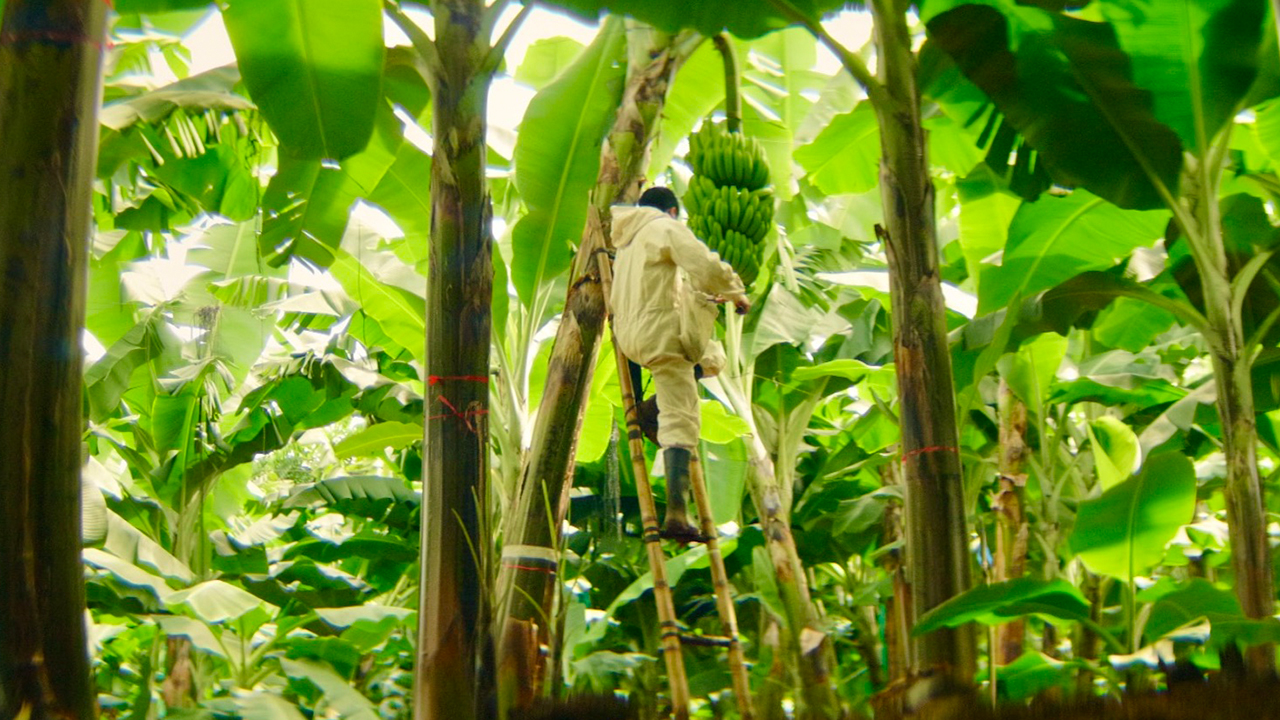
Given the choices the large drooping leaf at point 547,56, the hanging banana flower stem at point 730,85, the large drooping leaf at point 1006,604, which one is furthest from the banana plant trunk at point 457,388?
the large drooping leaf at point 547,56

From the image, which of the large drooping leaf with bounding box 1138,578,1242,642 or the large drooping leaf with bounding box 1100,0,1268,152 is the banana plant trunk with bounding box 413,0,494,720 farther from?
the large drooping leaf with bounding box 1100,0,1268,152


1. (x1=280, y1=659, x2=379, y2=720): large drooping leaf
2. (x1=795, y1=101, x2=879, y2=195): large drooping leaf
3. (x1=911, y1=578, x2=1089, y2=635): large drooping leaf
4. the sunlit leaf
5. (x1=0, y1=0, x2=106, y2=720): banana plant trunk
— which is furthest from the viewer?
the sunlit leaf

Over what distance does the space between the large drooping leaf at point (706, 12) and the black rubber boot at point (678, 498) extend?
120cm

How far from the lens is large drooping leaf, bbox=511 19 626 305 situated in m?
3.89

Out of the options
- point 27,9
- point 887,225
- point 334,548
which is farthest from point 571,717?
point 334,548

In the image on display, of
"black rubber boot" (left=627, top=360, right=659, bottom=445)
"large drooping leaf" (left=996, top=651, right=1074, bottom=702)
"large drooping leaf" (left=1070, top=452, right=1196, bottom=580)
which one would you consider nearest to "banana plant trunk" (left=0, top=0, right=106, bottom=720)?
"black rubber boot" (left=627, top=360, right=659, bottom=445)

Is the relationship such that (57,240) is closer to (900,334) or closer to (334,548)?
(900,334)

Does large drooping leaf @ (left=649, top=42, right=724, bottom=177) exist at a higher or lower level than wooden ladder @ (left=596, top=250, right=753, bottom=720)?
higher

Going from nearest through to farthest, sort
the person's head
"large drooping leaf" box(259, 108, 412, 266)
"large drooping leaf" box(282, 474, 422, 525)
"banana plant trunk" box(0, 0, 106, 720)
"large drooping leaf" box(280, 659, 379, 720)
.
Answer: "banana plant trunk" box(0, 0, 106, 720)
the person's head
"large drooping leaf" box(259, 108, 412, 266)
"large drooping leaf" box(280, 659, 379, 720)
"large drooping leaf" box(282, 474, 422, 525)

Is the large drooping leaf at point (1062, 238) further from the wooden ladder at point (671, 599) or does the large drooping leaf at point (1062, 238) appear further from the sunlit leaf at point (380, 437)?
the sunlit leaf at point (380, 437)

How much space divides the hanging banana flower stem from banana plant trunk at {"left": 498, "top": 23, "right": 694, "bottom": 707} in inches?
5.5

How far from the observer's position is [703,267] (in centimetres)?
287

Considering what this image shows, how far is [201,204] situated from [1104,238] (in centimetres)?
378

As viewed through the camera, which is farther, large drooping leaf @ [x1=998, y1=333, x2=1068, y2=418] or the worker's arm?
large drooping leaf @ [x1=998, y1=333, x2=1068, y2=418]
